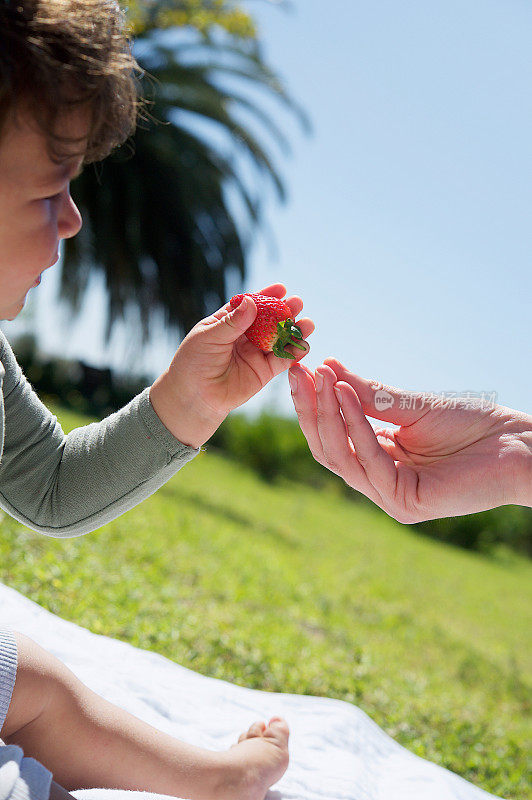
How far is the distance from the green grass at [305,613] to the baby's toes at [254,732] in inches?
27.6

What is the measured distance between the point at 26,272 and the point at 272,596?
281cm

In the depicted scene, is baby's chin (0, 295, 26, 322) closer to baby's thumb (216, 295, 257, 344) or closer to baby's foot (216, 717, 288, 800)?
baby's thumb (216, 295, 257, 344)

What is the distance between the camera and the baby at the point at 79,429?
3.73ft

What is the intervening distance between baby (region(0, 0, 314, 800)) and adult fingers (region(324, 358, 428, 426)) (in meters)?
0.14

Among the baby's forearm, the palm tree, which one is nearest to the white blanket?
the baby's forearm

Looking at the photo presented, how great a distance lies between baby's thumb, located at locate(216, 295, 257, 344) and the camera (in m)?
1.47

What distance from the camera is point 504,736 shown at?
267 centimetres

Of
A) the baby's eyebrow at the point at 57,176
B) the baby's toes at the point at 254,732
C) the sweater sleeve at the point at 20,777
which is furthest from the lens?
the baby's toes at the point at 254,732

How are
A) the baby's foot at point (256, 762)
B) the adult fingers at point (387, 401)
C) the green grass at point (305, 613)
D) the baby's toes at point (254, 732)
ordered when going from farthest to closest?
the green grass at point (305, 613) → the baby's toes at point (254, 732) → the adult fingers at point (387, 401) → the baby's foot at point (256, 762)

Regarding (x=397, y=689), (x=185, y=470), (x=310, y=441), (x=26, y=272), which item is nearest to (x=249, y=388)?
(x=310, y=441)

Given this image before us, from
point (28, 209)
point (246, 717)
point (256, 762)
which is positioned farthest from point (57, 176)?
A: point (246, 717)

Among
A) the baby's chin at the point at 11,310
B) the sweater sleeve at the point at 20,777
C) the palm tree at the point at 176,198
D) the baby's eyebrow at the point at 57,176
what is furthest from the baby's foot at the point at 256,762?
the palm tree at the point at 176,198

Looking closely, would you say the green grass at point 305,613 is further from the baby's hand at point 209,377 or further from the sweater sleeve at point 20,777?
the sweater sleeve at point 20,777

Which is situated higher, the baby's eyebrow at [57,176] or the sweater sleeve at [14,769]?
the baby's eyebrow at [57,176]
